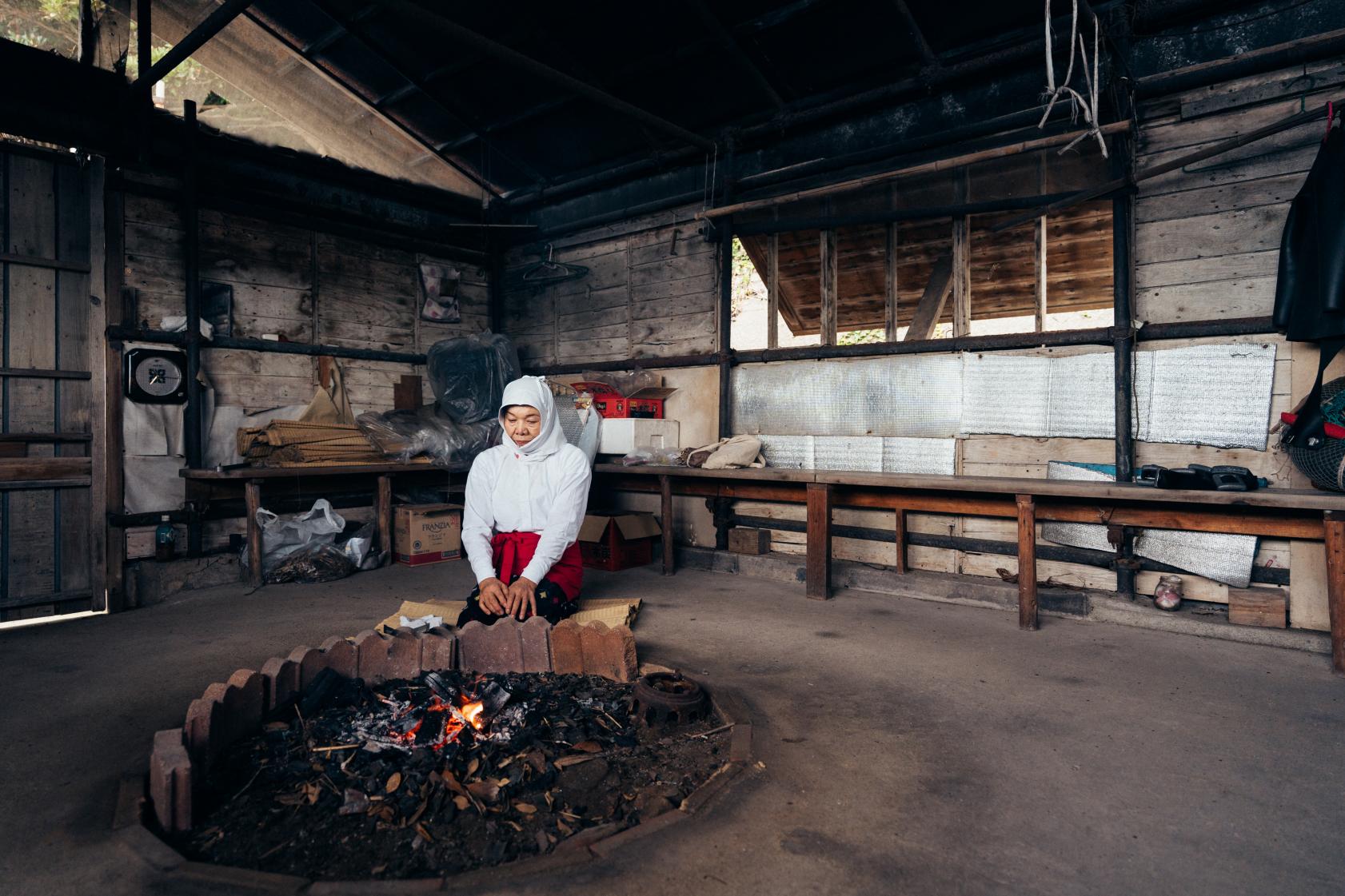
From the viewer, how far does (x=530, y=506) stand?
427 cm

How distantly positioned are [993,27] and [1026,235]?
5.25 ft

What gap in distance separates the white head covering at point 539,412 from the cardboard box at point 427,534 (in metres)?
3.09

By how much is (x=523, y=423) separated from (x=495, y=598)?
1026 mm

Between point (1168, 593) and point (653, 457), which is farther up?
point (653, 457)

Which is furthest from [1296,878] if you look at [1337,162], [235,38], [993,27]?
[235,38]

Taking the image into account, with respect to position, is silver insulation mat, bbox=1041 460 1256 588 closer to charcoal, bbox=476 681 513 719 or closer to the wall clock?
charcoal, bbox=476 681 513 719

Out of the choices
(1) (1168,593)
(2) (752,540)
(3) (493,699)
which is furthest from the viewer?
(2) (752,540)

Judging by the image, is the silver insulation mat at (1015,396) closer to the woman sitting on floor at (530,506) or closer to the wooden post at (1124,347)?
the wooden post at (1124,347)

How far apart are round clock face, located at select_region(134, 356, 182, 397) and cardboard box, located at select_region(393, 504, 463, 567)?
2.22m

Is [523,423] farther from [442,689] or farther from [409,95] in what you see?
[409,95]

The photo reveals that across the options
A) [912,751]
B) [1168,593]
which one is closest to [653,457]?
[1168,593]

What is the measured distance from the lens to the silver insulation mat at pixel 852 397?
5.90 metres

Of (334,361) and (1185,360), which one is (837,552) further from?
(334,361)

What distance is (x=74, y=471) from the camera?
5.76 meters
